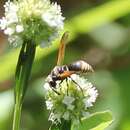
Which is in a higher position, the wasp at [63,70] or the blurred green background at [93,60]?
the blurred green background at [93,60]

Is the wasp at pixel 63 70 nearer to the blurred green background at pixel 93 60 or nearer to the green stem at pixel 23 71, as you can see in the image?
the green stem at pixel 23 71

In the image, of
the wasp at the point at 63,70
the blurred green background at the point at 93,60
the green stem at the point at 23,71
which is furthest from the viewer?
the blurred green background at the point at 93,60

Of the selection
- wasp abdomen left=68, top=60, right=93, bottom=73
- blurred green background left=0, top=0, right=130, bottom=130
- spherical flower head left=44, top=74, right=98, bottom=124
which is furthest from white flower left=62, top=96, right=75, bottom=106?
blurred green background left=0, top=0, right=130, bottom=130

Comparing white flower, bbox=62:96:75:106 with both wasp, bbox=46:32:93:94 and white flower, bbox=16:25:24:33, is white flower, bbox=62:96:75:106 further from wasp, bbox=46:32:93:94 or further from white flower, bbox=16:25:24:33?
white flower, bbox=16:25:24:33

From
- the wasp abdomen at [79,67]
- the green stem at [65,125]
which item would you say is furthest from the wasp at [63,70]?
the green stem at [65,125]

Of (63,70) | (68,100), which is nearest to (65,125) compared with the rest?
(68,100)

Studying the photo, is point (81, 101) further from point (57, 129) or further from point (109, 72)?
point (109, 72)

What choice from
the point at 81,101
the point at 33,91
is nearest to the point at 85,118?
the point at 81,101
